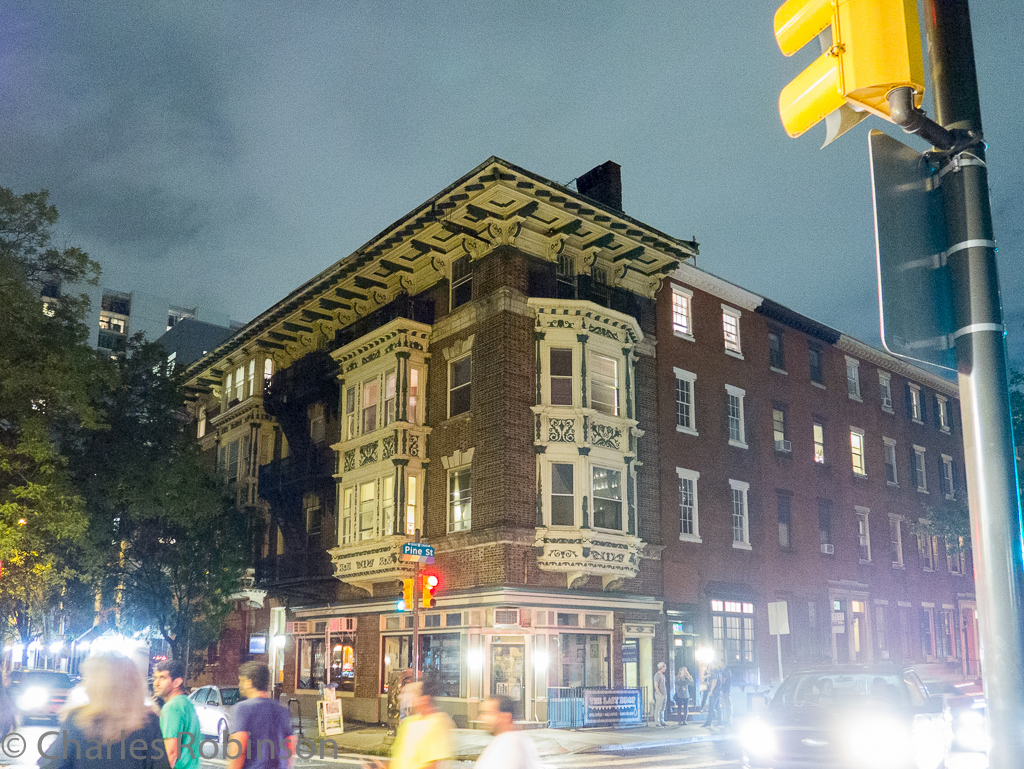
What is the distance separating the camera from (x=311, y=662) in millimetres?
36188

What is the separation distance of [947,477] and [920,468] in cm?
321

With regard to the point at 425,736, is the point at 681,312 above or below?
above

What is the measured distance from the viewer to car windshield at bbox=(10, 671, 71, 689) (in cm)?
2975

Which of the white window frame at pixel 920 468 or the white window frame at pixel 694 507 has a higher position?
the white window frame at pixel 920 468

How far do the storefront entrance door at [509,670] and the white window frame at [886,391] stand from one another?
80.8 feet

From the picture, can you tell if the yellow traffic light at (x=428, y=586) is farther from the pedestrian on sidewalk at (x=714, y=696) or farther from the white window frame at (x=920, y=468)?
the white window frame at (x=920, y=468)

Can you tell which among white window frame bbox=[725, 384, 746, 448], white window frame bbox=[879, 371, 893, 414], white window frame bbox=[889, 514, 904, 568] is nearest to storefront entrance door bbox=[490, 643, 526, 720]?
white window frame bbox=[725, 384, 746, 448]

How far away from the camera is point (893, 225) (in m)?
3.48

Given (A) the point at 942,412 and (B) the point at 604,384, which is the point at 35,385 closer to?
(B) the point at 604,384

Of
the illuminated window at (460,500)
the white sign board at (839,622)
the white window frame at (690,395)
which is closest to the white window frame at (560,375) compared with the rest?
the illuminated window at (460,500)

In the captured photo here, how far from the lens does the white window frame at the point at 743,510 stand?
3515cm

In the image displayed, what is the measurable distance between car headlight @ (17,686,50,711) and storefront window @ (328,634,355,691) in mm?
8830

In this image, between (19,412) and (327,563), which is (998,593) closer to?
(19,412)

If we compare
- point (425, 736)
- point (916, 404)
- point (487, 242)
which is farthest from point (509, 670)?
point (916, 404)
